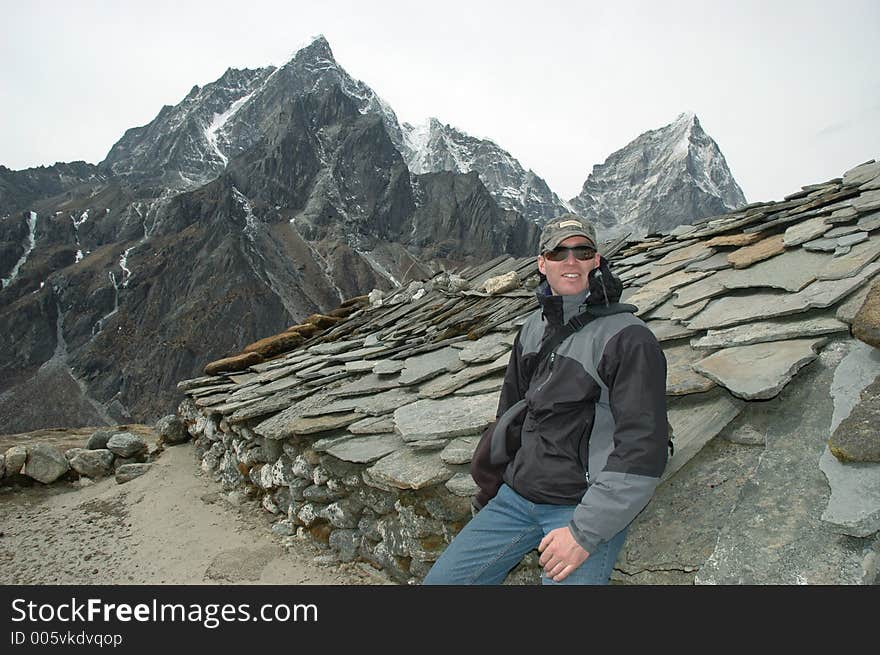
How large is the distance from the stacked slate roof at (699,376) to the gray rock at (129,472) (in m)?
1.38

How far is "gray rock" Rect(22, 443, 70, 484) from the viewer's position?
26.3 ft

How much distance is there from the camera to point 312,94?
149m

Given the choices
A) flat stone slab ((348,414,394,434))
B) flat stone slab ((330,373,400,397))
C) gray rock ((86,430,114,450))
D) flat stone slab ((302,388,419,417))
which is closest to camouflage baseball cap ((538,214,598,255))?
flat stone slab ((348,414,394,434))

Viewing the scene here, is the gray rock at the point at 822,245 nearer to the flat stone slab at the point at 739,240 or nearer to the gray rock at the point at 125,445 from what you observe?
the flat stone slab at the point at 739,240

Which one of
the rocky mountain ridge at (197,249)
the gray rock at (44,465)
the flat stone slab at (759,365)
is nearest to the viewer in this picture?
the flat stone slab at (759,365)

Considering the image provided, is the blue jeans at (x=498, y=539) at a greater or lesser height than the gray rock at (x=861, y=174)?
lesser

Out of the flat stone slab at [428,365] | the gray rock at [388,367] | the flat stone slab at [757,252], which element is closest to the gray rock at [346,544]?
the flat stone slab at [428,365]

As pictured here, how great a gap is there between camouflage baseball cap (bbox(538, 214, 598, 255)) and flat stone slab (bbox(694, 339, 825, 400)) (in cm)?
139

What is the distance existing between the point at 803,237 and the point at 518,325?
10.8ft

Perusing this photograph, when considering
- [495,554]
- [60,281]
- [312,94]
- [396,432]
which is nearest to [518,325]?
[396,432]

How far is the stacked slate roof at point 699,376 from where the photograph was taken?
2.59 meters

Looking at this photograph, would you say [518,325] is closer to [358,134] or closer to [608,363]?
[608,363]

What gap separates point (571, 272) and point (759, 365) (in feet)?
5.31
